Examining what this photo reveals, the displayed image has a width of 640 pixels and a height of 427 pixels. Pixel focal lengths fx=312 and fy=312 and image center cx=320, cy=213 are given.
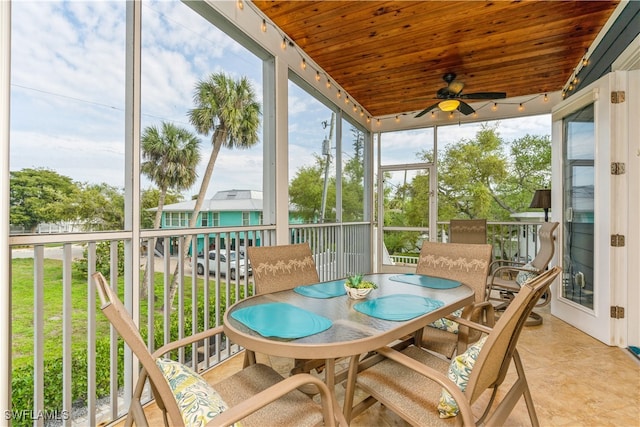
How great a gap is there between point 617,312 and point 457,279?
1.83 meters

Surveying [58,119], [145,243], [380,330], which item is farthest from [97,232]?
[380,330]

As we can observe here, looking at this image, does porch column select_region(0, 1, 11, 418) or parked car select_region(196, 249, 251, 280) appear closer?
porch column select_region(0, 1, 11, 418)

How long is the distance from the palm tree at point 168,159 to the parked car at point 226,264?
21.4 inches

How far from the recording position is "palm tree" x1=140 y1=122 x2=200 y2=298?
201cm

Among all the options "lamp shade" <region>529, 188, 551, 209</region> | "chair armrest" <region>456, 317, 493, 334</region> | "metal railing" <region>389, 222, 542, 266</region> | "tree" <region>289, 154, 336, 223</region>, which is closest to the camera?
"chair armrest" <region>456, 317, 493, 334</region>

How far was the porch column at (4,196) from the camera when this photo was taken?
50.4 inches

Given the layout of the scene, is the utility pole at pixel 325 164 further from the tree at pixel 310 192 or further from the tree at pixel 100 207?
the tree at pixel 100 207

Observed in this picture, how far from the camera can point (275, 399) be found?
969 mm

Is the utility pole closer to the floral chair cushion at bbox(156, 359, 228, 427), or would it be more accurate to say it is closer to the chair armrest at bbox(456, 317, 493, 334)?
the chair armrest at bbox(456, 317, 493, 334)

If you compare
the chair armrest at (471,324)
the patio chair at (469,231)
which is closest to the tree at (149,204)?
the chair armrest at (471,324)

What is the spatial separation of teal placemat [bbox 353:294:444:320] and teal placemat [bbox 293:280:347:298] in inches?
9.6

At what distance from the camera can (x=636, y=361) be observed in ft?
8.41

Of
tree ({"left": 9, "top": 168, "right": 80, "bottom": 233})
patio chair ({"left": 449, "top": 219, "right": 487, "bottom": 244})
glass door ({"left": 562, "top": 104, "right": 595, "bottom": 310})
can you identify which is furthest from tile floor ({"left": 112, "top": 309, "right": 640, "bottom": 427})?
patio chair ({"left": 449, "top": 219, "right": 487, "bottom": 244})

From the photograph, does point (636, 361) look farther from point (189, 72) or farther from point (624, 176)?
point (189, 72)
